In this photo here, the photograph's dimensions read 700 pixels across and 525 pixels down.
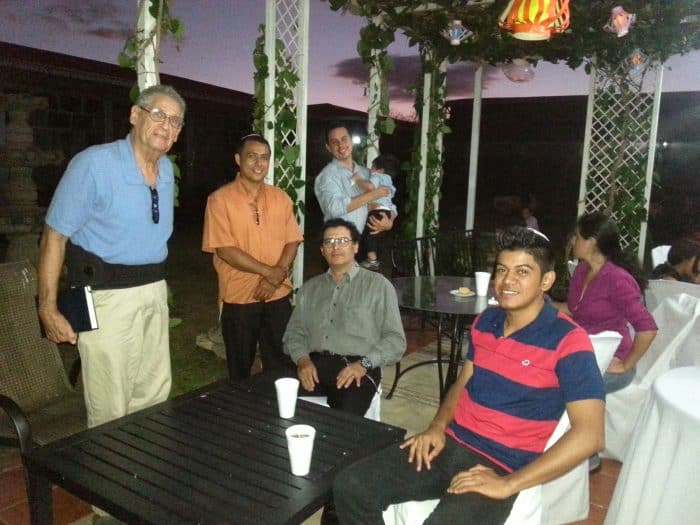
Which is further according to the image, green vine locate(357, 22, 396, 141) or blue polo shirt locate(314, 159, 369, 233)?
green vine locate(357, 22, 396, 141)

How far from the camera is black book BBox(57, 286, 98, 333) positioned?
205cm

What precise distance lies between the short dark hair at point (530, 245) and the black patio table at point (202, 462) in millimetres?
687

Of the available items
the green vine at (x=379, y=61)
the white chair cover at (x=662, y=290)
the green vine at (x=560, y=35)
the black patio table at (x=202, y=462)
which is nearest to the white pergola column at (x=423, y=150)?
the green vine at (x=560, y=35)

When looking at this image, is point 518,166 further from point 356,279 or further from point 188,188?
point 356,279

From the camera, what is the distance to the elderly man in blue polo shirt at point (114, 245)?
2033mm

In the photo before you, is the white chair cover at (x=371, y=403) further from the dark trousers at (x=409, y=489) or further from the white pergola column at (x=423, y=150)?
the white pergola column at (x=423, y=150)

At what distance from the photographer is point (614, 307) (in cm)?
260

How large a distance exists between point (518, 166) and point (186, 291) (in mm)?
11303

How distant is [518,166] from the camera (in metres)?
15.6

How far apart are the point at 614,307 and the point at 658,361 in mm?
438

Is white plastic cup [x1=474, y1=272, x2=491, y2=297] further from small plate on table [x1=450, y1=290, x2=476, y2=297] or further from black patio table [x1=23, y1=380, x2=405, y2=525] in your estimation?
black patio table [x1=23, y1=380, x2=405, y2=525]

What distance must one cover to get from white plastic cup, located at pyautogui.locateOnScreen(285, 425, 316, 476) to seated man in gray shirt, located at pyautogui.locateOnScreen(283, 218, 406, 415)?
0.98 m

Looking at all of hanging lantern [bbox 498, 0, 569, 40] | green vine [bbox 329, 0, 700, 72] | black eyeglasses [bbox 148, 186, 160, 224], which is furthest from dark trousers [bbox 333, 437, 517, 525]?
green vine [bbox 329, 0, 700, 72]

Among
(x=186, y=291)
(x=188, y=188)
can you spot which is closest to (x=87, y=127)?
(x=188, y=188)
